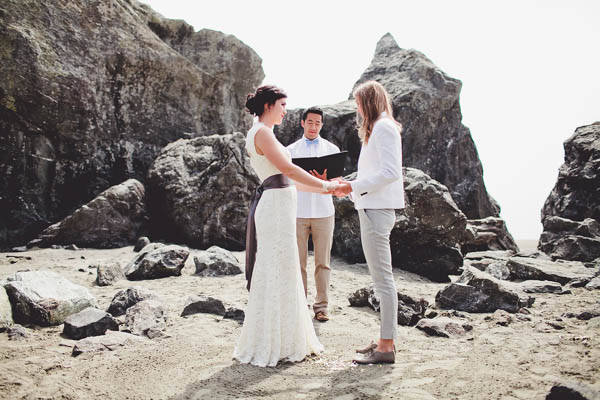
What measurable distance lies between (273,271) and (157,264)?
12.4 ft

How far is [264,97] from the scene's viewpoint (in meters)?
3.65

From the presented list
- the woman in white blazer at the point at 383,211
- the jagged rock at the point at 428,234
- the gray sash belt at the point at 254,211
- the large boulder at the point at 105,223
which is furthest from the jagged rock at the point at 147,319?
the large boulder at the point at 105,223

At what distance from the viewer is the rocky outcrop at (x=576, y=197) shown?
33.6ft

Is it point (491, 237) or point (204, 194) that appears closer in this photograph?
point (204, 194)

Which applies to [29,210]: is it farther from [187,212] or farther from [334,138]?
[334,138]

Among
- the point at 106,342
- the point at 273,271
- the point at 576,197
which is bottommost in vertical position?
the point at 106,342

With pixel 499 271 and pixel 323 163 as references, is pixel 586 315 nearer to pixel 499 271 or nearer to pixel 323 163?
pixel 499 271

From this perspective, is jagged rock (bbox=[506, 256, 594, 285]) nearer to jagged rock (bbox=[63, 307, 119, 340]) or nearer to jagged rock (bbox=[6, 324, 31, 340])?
jagged rock (bbox=[63, 307, 119, 340])

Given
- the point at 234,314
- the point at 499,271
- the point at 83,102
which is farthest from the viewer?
the point at 83,102

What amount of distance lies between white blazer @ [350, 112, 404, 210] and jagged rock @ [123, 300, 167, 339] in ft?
7.88

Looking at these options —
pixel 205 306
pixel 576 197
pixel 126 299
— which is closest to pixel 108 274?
pixel 126 299

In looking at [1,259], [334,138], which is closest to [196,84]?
[334,138]

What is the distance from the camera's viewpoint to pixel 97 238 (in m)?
9.06

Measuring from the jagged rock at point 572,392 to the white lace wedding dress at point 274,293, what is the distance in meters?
1.80
